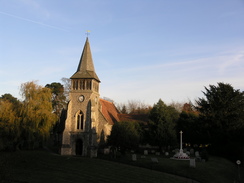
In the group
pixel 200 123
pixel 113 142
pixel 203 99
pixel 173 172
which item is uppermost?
pixel 203 99

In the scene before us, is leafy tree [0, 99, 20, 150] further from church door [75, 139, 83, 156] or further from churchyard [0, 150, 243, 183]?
church door [75, 139, 83, 156]

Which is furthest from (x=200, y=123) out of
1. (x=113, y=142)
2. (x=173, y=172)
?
(x=173, y=172)

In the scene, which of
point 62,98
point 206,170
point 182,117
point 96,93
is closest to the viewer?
point 206,170

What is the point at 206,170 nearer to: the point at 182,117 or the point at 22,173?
the point at 22,173

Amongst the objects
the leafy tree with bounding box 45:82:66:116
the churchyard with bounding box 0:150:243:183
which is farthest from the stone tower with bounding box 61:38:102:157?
the leafy tree with bounding box 45:82:66:116

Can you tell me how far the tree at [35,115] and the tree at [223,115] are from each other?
82.4 feet

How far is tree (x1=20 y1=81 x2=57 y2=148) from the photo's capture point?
109 feet

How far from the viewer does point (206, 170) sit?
25.5 metres

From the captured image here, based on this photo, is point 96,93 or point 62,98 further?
point 62,98

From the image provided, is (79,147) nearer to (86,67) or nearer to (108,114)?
(108,114)

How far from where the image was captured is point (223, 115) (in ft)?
134

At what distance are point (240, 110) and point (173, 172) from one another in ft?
73.6

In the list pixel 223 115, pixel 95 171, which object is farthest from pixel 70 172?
pixel 223 115

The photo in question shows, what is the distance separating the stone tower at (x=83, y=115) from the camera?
3650cm
